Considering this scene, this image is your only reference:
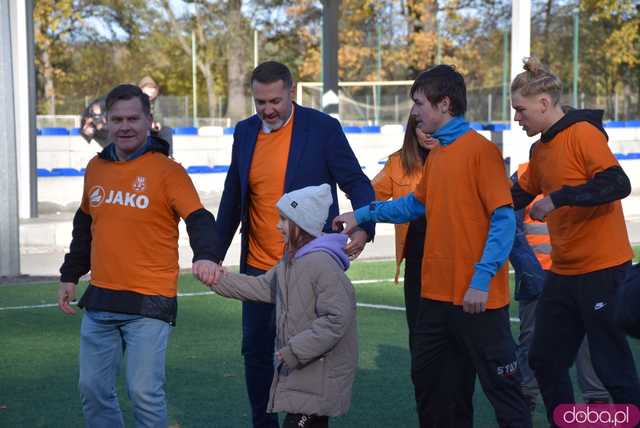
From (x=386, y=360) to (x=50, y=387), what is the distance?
2395mm

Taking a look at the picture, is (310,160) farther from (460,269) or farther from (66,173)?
(66,173)

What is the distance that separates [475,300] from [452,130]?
2.61ft

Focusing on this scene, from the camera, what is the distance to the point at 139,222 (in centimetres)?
511

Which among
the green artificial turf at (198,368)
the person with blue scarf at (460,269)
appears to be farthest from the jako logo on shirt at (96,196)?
the green artificial turf at (198,368)

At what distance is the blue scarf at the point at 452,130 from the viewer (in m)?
5.10

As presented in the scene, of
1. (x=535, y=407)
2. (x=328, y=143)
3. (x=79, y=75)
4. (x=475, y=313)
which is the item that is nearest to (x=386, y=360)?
(x=535, y=407)

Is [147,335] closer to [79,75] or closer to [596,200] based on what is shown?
[596,200]

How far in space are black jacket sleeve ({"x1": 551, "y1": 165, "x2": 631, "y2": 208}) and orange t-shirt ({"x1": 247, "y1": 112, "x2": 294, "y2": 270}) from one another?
1.48 metres

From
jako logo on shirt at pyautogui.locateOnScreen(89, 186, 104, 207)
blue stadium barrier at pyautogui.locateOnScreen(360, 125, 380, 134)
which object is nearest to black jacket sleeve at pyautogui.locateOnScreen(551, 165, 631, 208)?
jako logo on shirt at pyautogui.locateOnScreen(89, 186, 104, 207)

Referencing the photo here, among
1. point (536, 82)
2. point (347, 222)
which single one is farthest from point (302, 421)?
point (536, 82)

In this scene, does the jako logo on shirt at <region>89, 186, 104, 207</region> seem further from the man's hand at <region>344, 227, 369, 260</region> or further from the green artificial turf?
the green artificial turf

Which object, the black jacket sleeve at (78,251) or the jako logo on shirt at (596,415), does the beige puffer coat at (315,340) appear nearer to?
the black jacket sleeve at (78,251)

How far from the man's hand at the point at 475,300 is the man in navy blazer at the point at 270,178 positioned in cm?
115

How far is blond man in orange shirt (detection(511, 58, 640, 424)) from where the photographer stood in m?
5.25
